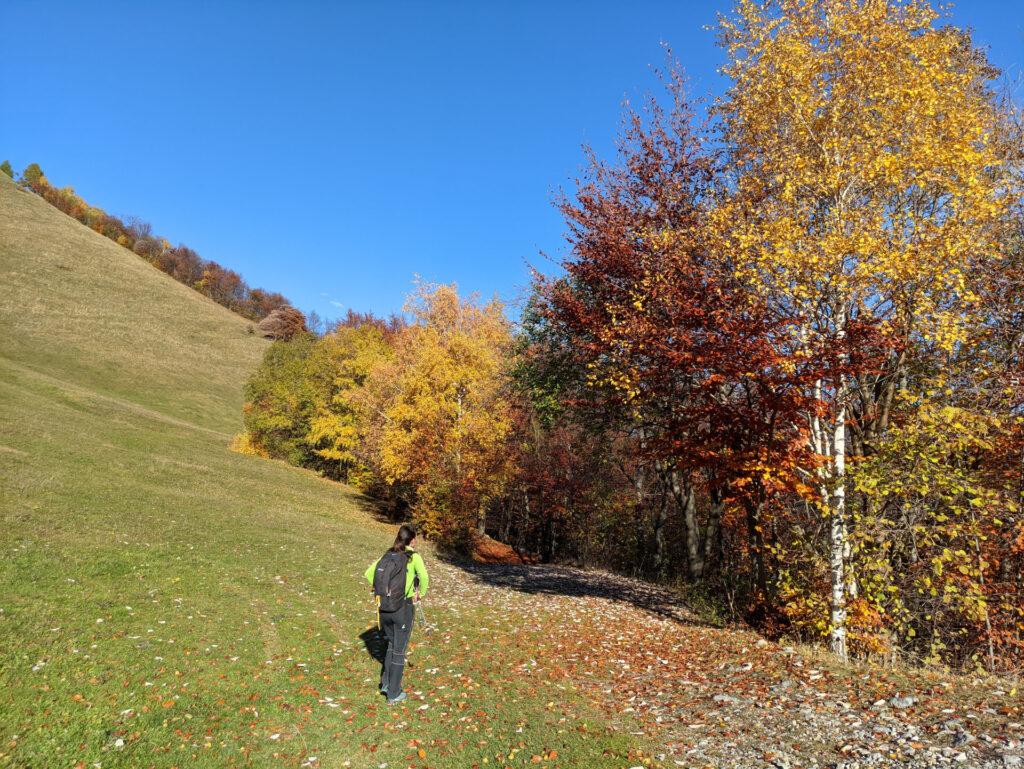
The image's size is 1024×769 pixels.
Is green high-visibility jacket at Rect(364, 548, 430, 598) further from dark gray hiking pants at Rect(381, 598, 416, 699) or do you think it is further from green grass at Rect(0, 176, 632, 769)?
green grass at Rect(0, 176, 632, 769)

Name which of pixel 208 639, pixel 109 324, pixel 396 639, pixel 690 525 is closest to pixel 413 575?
pixel 396 639

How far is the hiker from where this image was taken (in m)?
9.83

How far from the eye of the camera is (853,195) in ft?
42.2

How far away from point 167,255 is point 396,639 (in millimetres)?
162548

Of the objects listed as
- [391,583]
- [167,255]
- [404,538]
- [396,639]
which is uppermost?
[167,255]

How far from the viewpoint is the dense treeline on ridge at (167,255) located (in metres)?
134

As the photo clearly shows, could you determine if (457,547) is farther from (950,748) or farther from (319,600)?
(950,748)

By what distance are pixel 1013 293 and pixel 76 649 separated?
63.9ft

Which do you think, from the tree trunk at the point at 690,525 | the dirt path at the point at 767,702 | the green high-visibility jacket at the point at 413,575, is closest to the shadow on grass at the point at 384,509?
the tree trunk at the point at 690,525

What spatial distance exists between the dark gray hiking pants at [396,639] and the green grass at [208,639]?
0.39 metres

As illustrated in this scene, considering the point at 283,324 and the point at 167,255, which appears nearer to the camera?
the point at 283,324

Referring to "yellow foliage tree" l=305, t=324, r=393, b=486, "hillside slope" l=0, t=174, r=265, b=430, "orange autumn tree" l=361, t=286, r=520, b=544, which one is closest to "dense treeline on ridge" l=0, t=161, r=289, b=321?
"hillside slope" l=0, t=174, r=265, b=430

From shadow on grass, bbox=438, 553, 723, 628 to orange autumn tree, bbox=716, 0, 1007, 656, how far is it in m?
7.73

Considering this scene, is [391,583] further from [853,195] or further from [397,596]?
[853,195]
